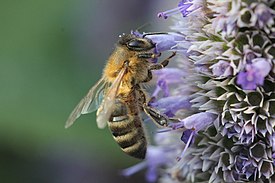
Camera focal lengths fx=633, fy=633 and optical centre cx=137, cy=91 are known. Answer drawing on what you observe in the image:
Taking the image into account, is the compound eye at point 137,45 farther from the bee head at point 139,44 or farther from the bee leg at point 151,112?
the bee leg at point 151,112

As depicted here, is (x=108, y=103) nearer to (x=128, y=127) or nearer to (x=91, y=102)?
(x=128, y=127)

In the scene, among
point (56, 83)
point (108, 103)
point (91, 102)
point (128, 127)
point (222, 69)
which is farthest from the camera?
point (56, 83)

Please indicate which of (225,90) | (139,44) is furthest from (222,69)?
(139,44)

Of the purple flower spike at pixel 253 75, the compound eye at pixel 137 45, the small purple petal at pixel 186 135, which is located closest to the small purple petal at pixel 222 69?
the purple flower spike at pixel 253 75

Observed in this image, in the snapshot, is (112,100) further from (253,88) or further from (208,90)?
(253,88)

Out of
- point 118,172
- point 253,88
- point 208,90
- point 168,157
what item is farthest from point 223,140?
point 118,172
